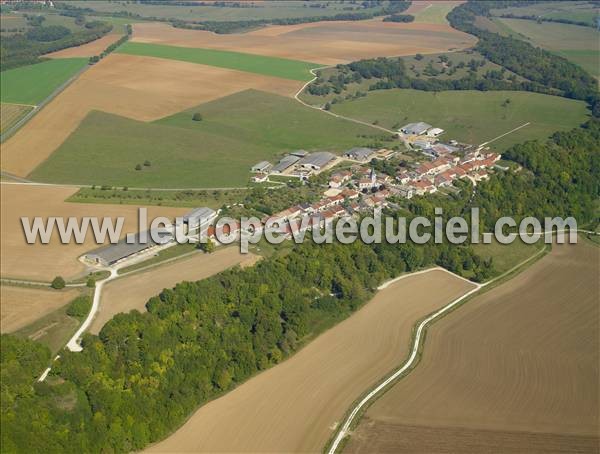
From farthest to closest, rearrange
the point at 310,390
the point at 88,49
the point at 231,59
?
the point at 88,49 < the point at 231,59 < the point at 310,390

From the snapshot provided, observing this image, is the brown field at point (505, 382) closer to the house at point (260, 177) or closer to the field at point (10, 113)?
the house at point (260, 177)

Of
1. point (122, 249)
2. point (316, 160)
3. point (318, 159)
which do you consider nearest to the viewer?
point (122, 249)

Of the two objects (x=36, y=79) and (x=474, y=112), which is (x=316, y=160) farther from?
(x=36, y=79)

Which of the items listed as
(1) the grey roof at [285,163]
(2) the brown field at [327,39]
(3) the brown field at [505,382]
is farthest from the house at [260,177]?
(2) the brown field at [327,39]

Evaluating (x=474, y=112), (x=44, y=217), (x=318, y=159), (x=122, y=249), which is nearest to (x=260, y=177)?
(x=318, y=159)

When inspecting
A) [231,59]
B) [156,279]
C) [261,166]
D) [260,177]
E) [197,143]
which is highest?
[231,59]

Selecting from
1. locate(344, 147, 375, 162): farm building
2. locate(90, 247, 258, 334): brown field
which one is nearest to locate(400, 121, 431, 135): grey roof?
locate(344, 147, 375, 162): farm building
